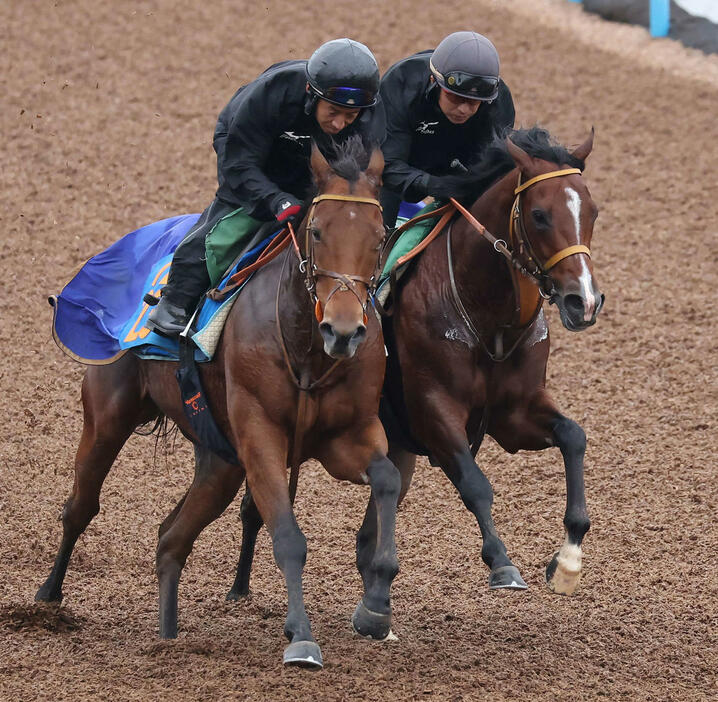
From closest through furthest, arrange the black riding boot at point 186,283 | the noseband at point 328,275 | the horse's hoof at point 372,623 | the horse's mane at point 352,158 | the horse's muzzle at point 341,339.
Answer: the horse's muzzle at point 341,339 → the noseband at point 328,275 → the horse's mane at point 352,158 → the horse's hoof at point 372,623 → the black riding boot at point 186,283

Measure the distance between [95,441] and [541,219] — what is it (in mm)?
2657

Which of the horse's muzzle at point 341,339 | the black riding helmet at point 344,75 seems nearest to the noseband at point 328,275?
the horse's muzzle at point 341,339

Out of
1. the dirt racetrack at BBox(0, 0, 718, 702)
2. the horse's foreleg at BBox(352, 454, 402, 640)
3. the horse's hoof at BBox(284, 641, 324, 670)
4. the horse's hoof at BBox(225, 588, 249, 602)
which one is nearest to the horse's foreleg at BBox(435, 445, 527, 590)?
the dirt racetrack at BBox(0, 0, 718, 702)

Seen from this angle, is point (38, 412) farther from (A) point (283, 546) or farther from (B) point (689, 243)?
(B) point (689, 243)

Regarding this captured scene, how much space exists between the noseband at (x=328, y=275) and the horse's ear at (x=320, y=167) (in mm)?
86

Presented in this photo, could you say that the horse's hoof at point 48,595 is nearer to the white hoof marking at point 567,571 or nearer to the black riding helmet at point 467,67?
the white hoof marking at point 567,571

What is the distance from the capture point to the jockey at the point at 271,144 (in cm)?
512

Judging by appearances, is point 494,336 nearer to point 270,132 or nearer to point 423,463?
point 270,132

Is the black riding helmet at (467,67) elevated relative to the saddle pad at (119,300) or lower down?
elevated

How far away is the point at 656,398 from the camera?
8.94 meters

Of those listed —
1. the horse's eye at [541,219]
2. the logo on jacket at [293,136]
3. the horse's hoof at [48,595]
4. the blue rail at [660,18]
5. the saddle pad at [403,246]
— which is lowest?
the horse's hoof at [48,595]

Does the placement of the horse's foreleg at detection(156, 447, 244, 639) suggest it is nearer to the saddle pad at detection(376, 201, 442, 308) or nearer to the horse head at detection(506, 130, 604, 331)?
the saddle pad at detection(376, 201, 442, 308)

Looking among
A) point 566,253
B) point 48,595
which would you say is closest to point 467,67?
point 566,253

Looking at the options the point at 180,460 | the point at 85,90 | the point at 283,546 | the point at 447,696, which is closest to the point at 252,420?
the point at 283,546
